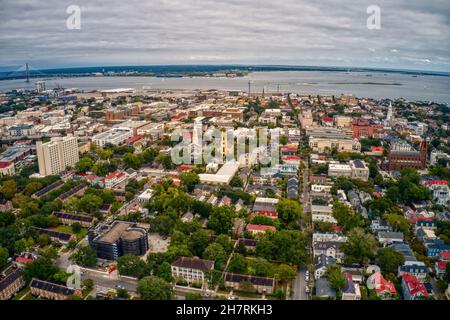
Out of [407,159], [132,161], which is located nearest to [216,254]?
[132,161]

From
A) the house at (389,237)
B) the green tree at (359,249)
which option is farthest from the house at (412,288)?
the house at (389,237)

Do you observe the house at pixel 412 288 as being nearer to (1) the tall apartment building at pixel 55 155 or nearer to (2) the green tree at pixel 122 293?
(2) the green tree at pixel 122 293

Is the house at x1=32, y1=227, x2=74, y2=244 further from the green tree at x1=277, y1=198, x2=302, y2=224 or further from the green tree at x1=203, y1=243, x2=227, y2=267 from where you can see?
the green tree at x1=277, y1=198, x2=302, y2=224

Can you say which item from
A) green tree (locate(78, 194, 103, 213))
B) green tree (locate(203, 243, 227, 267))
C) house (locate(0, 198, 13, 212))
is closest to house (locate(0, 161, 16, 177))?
house (locate(0, 198, 13, 212))

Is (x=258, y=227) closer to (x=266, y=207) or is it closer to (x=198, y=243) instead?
(x=266, y=207)

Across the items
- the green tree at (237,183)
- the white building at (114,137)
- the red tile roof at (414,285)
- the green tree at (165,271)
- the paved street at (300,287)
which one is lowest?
the paved street at (300,287)
